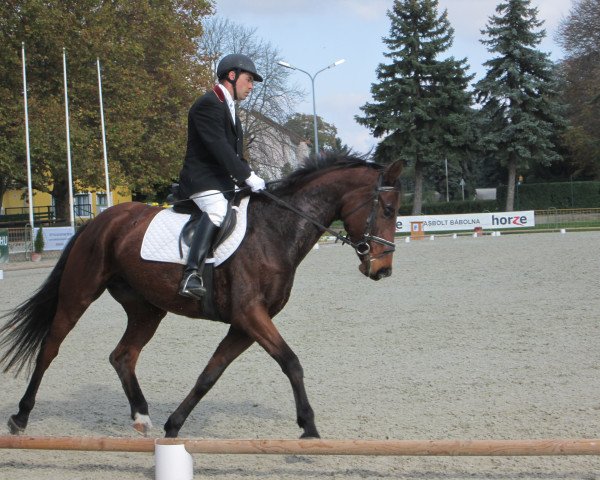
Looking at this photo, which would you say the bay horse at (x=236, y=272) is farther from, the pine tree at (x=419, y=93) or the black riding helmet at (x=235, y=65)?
the pine tree at (x=419, y=93)

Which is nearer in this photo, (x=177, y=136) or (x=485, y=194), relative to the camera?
(x=177, y=136)

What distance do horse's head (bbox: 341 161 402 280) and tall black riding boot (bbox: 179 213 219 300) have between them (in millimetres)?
1070

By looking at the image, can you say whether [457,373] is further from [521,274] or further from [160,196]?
[160,196]

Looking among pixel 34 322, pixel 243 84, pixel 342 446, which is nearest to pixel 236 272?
pixel 243 84

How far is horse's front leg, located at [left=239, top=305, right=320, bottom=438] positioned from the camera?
5172mm

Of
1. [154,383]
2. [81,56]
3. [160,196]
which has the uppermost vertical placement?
[81,56]

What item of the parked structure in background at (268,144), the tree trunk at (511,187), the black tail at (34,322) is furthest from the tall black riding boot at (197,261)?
Result: the tree trunk at (511,187)

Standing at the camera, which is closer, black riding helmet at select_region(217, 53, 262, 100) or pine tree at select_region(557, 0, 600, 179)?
black riding helmet at select_region(217, 53, 262, 100)

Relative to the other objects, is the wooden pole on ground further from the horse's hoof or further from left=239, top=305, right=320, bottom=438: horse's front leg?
the horse's hoof

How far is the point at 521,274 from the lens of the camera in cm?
1716

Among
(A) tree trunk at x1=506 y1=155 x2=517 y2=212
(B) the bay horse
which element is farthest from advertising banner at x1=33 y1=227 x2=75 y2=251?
(A) tree trunk at x1=506 y1=155 x2=517 y2=212

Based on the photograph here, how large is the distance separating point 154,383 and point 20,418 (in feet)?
6.80

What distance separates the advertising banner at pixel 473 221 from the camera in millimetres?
37875

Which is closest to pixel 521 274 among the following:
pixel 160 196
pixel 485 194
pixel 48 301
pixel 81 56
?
pixel 48 301
